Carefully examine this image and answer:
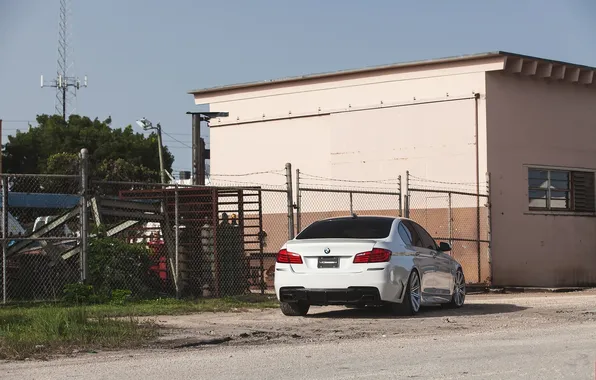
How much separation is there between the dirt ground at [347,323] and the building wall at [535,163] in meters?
8.64

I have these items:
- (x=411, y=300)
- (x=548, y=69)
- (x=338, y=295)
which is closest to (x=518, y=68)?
(x=548, y=69)

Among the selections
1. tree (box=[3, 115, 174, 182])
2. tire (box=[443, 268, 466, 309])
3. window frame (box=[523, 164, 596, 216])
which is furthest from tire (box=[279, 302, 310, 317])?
tree (box=[3, 115, 174, 182])

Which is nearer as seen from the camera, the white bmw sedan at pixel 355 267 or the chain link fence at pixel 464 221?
the white bmw sedan at pixel 355 267

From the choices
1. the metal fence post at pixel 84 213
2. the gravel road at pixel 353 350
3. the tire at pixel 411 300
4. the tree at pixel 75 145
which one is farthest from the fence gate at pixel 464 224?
the tree at pixel 75 145

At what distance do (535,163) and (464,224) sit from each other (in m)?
2.75

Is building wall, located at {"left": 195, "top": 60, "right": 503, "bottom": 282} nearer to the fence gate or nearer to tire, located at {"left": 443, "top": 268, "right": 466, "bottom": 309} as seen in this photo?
the fence gate

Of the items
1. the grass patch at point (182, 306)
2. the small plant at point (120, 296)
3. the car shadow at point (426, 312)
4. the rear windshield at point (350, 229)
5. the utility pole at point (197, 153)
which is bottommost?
the car shadow at point (426, 312)

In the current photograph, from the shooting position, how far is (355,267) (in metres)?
15.1

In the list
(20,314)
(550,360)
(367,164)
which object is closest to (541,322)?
(550,360)

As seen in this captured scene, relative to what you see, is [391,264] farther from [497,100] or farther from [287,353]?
[497,100]

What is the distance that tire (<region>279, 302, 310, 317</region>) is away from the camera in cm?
1594

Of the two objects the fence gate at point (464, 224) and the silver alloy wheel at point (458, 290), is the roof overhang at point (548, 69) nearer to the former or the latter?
the fence gate at point (464, 224)

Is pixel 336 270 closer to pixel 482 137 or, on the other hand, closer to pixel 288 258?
pixel 288 258

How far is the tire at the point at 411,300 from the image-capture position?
15555 millimetres
